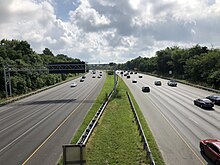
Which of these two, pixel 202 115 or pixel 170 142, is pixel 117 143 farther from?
pixel 202 115

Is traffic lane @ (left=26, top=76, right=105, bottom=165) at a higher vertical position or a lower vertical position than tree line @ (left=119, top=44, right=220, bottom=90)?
lower

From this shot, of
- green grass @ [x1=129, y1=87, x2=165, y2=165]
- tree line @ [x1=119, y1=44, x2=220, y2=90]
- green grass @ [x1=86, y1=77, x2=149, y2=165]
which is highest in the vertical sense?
tree line @ [x1=119, y1=44, x2=220, y2=90]

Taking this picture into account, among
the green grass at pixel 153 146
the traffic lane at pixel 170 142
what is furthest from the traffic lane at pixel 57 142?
the traffic lane at pixel 170 142

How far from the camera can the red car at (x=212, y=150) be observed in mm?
15352

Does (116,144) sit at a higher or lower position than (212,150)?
lower

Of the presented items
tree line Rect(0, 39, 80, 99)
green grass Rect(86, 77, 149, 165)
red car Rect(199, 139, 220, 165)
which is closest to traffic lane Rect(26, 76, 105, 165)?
green grass Rect(86, 77, 149, 165)

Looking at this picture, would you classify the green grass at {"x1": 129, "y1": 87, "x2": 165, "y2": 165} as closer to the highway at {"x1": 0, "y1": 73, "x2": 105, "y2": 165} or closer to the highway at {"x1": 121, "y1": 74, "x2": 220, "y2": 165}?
the highway at {"x1": 121, "y1": 74, "x2": 220, "y2": 165}

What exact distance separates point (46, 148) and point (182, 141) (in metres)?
10.6

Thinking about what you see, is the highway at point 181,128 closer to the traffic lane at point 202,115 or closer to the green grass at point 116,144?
the traffic lane at point 202,115

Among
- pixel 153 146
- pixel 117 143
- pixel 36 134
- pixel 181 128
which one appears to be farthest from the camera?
pixel 36 134

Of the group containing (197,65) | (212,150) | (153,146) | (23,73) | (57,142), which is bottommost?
(57,142)

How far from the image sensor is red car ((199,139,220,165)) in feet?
50.4

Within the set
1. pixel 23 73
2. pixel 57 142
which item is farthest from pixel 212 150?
pixel 23 73

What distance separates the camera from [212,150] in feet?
52.5
